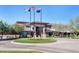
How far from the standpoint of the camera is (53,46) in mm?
7488

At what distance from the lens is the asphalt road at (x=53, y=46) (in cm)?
740

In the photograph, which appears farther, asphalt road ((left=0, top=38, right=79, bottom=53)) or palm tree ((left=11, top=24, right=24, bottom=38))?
palm tree ((left=11, top=24, right=24, bottom=38))

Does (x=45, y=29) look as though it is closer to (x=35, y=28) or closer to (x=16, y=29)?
(x=35, y=28)

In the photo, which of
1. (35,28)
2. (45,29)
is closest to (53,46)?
(45,29)

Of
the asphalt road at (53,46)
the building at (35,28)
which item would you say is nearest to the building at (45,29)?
the building at (35,28)

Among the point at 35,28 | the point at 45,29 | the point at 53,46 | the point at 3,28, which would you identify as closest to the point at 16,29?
the point at 3,28

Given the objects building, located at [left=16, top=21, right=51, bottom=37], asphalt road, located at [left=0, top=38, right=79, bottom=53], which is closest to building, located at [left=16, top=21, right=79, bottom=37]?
building, located at [left=16, top=21, right=51, bottom=37]

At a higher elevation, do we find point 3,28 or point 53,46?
point 3,28

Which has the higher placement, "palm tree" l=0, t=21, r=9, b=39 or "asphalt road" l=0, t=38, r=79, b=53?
"palm tree" l=0, t=21, r=9, b=39

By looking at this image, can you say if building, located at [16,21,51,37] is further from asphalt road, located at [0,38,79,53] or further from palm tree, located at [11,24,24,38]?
asphalt road, located at [0,38,79,53]

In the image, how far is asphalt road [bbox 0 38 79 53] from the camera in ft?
24.3

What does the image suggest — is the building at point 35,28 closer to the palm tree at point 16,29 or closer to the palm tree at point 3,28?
the palm tree at point 16,29

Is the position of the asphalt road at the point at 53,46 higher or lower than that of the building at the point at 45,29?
lower
